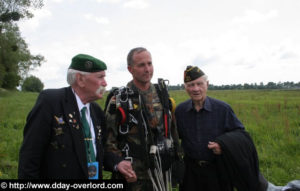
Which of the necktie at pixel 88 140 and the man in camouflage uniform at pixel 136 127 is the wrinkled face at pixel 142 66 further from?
the necktie at pixel 88 140

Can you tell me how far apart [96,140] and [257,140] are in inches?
233

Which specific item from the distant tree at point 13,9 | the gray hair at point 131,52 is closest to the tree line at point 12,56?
the distant tree at point 13,9

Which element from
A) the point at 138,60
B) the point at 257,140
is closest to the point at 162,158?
the point at 138,60

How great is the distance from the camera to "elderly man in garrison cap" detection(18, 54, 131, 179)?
198cm

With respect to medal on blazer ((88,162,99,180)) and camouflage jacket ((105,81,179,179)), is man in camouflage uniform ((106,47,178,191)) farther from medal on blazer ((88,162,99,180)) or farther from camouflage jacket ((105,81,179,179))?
medal on blazer ((88,162,99,180))

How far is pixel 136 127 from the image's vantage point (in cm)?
270

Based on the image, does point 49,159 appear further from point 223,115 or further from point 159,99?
point 223,115

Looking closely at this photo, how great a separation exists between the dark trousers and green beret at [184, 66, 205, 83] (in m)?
1.11

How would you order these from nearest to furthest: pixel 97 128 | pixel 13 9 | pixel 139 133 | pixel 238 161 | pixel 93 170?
pixel 93 170, pixel 97 128, pixel 139 133, pixel 238 161, pixel 13 9

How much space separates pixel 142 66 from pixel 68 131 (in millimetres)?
1192

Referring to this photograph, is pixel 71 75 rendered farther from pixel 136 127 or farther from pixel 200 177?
pixel 200 177

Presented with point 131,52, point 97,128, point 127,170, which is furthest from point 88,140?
point 131,52

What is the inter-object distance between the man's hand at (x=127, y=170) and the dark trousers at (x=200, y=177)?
976 millimetres

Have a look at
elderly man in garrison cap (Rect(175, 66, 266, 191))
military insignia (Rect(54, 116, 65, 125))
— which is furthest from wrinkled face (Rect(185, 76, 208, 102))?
military insignia (Rect(54, 116, 65, 125))
